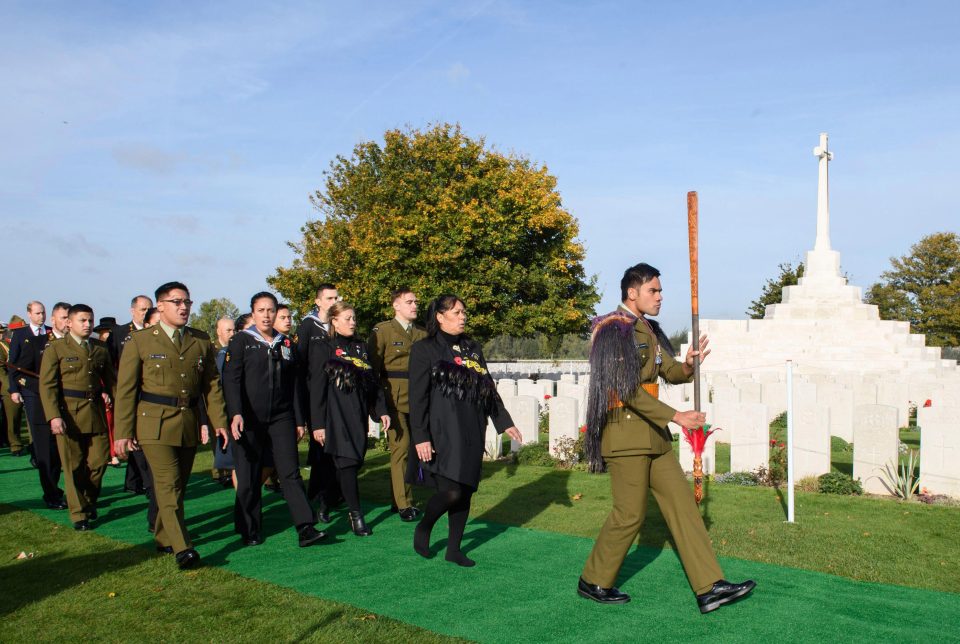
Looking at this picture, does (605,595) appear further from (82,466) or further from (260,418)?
(82,466)

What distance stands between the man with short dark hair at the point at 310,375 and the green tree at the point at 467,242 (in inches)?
765

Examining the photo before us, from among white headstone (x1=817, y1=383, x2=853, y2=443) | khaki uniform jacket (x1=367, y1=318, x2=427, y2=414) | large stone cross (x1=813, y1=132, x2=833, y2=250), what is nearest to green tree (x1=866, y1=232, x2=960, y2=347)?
large stone cross (x1=813, y1=132, x2=833, y2=250)

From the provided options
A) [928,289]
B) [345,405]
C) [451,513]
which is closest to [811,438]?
[451,513]

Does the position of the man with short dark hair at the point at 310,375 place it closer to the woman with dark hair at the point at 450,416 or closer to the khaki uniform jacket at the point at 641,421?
the woman with dark hair at the point at 450,416

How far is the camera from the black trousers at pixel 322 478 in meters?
8.16

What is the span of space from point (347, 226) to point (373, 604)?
27.8 metres

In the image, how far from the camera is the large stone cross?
2631 cm

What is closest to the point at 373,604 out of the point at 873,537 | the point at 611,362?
the point at 611,362

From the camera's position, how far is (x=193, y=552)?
19.4 feet

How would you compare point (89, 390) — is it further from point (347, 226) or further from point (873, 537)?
point (347, 226)

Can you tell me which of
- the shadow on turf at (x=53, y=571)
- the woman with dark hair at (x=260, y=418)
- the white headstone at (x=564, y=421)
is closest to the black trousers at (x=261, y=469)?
the woman with dark hair at (x=260, y=418)

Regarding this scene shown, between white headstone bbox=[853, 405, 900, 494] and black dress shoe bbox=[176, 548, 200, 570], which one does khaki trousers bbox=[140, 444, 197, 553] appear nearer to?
black dress shoe bbox=[176, 548, 200, 570]

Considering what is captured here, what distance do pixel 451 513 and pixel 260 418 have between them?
1906mm

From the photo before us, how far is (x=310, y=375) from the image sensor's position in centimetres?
727
